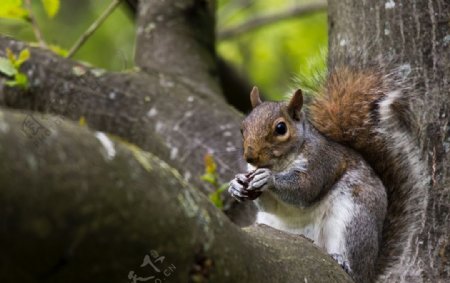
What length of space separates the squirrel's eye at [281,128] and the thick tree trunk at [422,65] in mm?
413

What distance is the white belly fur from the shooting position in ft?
9.11

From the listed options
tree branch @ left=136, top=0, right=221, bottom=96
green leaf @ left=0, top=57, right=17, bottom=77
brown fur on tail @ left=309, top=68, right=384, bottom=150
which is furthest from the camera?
tree branch @ left=136, top=0, right=221, bottom=96

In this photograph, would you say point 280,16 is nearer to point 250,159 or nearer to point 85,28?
point 85,28

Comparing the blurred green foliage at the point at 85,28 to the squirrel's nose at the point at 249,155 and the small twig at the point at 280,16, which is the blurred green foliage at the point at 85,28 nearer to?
the small twig at the point at 280,16

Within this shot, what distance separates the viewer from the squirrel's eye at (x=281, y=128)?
2.98 metres

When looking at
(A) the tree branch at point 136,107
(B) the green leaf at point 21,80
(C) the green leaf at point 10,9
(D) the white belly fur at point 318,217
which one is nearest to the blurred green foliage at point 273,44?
(A) the tree branch at point 136,107

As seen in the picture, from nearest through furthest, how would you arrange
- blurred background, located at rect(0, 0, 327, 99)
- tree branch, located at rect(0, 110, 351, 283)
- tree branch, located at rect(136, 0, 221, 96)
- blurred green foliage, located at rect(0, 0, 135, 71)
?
tree branch, located at rect(0, 110, 351, 283), tree branch, located at rect(136, 0, 221, 96), blurred background, located at rect(0, 0, 327, 99), blurred green foliage, located at rect(0, 0, 135, 71)

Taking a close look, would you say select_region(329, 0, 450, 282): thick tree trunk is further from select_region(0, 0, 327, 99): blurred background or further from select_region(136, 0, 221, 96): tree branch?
select_region(0, 0, 327, 99): blurred background

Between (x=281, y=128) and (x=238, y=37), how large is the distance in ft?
9.02

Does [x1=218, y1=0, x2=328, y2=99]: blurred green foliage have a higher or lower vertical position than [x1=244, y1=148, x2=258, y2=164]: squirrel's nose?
lower

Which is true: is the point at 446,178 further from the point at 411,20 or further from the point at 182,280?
the point at 182,280

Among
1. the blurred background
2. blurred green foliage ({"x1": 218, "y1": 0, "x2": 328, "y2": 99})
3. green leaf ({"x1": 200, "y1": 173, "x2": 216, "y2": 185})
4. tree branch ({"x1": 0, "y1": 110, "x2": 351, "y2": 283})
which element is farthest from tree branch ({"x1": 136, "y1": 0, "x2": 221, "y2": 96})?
tree branch ({"x1": 0, "y1": 110, "x2": 351, "y2": 283})

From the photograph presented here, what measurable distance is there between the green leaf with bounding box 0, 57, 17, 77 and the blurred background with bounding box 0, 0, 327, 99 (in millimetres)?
1993

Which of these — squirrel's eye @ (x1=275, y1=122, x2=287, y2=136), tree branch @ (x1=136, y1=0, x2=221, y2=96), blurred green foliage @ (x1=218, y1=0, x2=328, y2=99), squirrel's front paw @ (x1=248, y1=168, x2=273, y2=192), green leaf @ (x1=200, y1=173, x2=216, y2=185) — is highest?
tree branch @ (x1=136, y1=0, x2=221, y2=96)
